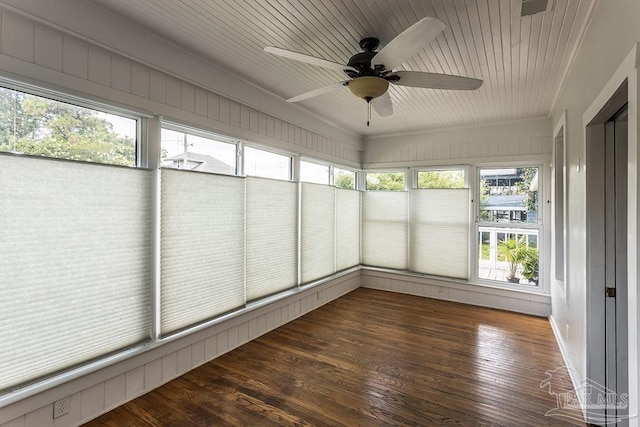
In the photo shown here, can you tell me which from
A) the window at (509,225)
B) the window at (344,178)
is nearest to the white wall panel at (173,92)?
the window at (344,178)

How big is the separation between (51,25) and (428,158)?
4794 mm

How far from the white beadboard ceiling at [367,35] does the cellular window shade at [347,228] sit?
201 centimetres

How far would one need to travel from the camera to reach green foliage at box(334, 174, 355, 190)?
524cm

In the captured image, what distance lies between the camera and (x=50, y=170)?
1.90 meters

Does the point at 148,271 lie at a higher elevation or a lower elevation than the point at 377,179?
lower

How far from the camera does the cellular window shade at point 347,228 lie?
16.6 feet

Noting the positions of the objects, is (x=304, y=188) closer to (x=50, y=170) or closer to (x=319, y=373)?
(x=319, y=373)

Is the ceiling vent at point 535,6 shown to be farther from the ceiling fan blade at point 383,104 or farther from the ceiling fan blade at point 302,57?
the ceiling fan blade at point 302,57

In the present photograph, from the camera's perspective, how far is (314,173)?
4.62m

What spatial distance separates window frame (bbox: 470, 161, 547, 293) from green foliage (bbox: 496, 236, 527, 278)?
154 millimetres

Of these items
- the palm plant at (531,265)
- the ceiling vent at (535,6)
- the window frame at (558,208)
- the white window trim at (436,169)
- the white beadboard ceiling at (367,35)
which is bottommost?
the palm plant at (531,265)

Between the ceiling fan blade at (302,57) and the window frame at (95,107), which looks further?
the ceiling fan blade at (302,57)

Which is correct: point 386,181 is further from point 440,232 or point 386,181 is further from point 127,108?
point 127,108

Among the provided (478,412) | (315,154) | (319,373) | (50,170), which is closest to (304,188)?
(315,154)
